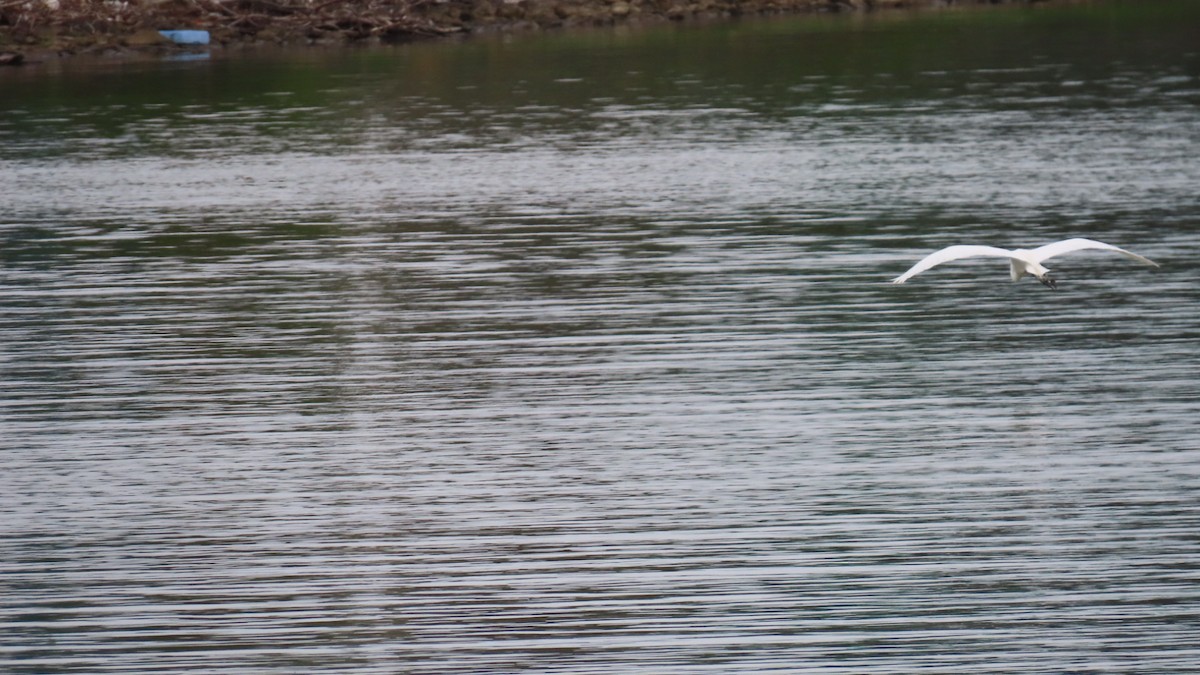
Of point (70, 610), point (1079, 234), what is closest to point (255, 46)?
point (1079, 234)

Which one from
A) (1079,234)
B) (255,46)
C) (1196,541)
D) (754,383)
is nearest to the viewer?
(1196,541)

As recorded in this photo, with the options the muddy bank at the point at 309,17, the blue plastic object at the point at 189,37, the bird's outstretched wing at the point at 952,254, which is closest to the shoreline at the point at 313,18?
the muddy bank at the point at 309,17

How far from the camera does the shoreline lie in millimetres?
40531

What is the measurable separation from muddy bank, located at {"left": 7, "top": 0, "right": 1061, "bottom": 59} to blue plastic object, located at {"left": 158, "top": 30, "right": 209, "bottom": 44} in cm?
29

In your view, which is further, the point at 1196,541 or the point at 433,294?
the point at 433,294

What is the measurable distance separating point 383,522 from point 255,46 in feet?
109

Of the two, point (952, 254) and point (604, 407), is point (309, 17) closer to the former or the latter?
point (604, 407)

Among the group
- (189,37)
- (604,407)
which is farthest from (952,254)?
(189,37)

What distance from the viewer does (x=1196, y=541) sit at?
351 inches

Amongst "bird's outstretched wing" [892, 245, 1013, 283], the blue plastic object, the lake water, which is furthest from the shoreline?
"bird's outstretched wing" [892, 245, 1013, 283]

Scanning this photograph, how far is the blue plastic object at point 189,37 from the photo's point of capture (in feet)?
134

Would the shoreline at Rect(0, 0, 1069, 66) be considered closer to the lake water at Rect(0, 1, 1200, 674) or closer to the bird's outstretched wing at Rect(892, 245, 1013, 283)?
the lake water at Rect(0, 1, 1200, 674)

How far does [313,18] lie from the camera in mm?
42594

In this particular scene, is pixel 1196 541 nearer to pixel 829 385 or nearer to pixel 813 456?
pixel 813 456
